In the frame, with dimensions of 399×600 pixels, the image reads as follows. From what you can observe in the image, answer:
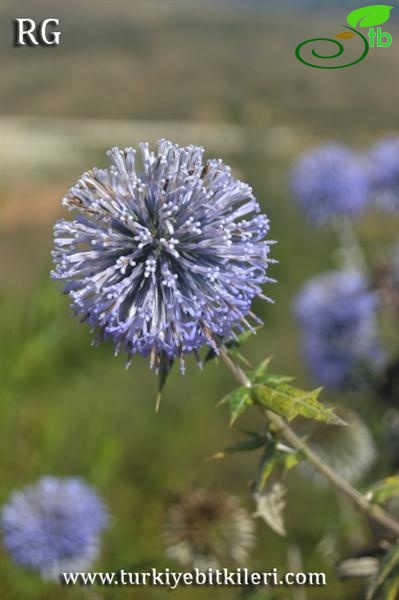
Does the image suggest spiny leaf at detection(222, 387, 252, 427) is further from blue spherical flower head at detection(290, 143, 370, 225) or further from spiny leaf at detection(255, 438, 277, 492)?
blue spherical flower head at detection(290, 143, 370, 225)

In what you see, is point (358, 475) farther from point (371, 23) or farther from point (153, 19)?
point (153, 19)

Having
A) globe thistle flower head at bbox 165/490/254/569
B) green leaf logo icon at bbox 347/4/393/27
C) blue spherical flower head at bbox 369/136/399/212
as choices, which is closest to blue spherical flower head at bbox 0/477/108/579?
globe thistle flower head at bbox 165/490/254/569

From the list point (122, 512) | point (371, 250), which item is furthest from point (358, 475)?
point (371, 250)

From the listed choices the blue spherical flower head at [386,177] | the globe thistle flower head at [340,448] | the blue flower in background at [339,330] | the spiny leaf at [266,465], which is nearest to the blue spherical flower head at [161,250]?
A: the spiny leaf at [266,465]

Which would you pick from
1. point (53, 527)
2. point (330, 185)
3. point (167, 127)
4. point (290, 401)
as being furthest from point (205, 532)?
point (167, 127)

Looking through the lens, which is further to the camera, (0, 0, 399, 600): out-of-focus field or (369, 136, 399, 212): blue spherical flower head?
(0, 0, 399, 600): out-of-focus field

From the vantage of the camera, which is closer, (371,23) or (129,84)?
(371,23)
